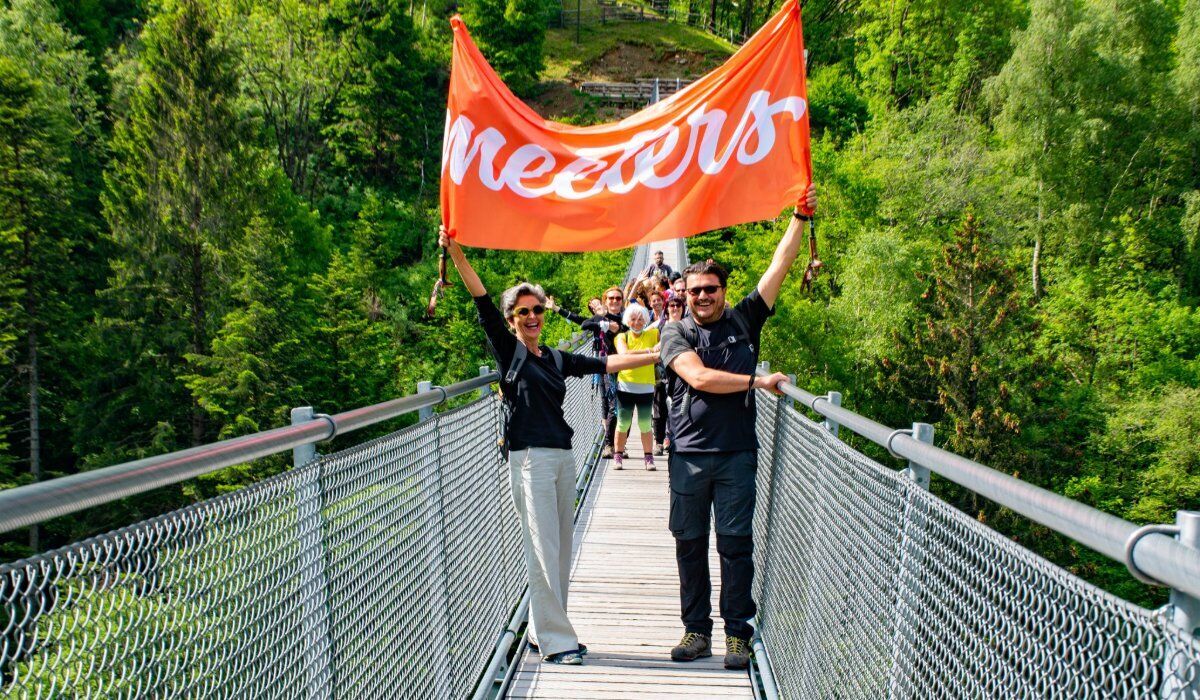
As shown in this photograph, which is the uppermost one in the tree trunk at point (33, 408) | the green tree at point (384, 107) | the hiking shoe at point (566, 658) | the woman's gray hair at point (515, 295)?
the green tree at point (384, 107)

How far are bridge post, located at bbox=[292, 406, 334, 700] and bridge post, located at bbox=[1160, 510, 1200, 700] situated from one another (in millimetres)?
1943

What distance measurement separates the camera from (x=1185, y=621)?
1.28 m

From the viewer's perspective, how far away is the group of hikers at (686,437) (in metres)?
4.05

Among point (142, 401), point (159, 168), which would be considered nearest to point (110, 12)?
point (159, 168)

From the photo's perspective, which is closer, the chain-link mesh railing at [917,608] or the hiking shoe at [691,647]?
the chain-link mesh railing at [917,608]

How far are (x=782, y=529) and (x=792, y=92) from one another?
2.21 meters

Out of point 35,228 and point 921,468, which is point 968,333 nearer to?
point 35,228

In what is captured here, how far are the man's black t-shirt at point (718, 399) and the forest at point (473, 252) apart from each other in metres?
23.6

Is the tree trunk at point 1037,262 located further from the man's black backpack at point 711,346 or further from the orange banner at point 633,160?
the man's black backpack at point 711,346

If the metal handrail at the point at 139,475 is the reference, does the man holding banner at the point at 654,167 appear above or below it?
above

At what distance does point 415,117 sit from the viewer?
50.4m

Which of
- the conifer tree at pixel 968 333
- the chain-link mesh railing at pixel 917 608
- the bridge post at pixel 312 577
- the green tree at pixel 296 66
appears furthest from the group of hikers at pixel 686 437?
the green tree at pixel 296 66

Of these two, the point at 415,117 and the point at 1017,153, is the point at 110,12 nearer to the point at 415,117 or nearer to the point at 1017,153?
the point at 415,117

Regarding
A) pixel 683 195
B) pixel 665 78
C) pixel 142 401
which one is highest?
pixel 665 78
